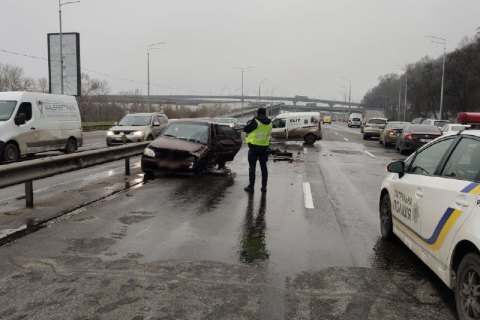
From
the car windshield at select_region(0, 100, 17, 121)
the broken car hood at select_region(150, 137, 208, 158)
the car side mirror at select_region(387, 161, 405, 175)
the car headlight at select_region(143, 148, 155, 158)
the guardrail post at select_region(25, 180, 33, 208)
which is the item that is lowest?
the guardrail post at select_region(25, 180, 33, 208)

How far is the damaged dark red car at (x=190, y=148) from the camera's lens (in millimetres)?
11656

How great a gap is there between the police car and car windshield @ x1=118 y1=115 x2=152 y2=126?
17.2 metres

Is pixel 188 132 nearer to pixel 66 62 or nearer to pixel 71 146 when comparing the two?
pixel 71 146

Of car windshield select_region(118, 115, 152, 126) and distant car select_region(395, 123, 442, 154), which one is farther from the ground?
car windshield select_region(118, 115, 152, 126)

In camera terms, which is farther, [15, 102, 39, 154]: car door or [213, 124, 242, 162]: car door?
[15, 102, 39, 154]: car door

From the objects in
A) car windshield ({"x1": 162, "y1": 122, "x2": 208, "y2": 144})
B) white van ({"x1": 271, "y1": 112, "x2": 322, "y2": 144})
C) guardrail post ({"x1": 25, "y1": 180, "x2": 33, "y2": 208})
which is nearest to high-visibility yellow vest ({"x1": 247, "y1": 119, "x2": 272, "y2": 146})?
car windshield ({"x1": 162, "y1": 122, "x2": 208, "y2": 144})

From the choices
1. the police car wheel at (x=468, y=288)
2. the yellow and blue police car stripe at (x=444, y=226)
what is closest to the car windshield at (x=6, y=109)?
the yellow and blue police car stripe at (x=444, y=226)

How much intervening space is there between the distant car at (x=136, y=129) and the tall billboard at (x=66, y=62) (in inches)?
677

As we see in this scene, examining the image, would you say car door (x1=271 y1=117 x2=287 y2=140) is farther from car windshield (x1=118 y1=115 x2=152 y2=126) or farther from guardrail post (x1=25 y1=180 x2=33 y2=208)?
guardrail post (x1=25 y1=180 x2=33 y2=208)

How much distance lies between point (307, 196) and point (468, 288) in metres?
6.25

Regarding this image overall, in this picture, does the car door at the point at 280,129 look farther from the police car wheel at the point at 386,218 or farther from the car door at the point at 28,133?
the police car wheel at the point at 386,218

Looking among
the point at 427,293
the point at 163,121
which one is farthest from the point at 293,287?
the point at 163,121

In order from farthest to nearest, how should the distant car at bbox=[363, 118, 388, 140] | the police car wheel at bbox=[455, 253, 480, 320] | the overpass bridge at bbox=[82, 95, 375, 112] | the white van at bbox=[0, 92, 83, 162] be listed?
the overpass bridge at bbox=[82, 95, 375, 112], the distant car at bbox=[363, 118, 388, 140], the white van at bbox=[0, 92, 83, 162], the police car wheel at bbox=[455, 253, 480, 320]

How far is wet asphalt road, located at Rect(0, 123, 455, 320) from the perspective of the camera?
4.02 metres
